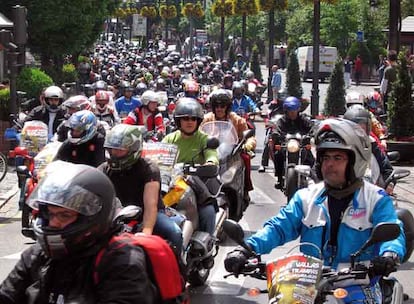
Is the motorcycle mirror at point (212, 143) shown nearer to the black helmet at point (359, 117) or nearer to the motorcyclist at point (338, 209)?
the black helmet at point (359, 117)

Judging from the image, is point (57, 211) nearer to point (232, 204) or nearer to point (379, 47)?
point (232, 204)

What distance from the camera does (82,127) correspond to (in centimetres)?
961

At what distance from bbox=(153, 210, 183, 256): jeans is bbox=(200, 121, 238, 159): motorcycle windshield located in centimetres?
372

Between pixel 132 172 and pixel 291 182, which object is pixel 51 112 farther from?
pixel 132 172

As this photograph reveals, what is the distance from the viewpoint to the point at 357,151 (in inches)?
203

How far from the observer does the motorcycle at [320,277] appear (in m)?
4.42

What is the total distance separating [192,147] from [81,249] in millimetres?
6149

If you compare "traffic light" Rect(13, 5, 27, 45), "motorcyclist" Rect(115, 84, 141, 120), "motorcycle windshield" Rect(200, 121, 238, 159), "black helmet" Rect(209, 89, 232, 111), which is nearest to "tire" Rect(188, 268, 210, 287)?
"motorcycle windshield" Rect(200, 121, 238, 159)

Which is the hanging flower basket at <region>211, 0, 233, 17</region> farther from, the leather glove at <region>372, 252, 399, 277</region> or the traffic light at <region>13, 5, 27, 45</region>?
the leather glove at <region>372, 252, 399, 277</region>

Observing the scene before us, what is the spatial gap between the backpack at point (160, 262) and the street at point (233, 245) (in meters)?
Answer: 4.80

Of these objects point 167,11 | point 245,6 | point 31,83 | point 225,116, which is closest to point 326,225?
point 225,116

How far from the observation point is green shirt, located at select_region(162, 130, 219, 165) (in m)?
9.80

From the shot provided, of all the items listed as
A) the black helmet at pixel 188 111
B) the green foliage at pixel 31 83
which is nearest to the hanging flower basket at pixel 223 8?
the green foliage at pixel 31 83

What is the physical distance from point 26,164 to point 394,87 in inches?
419
